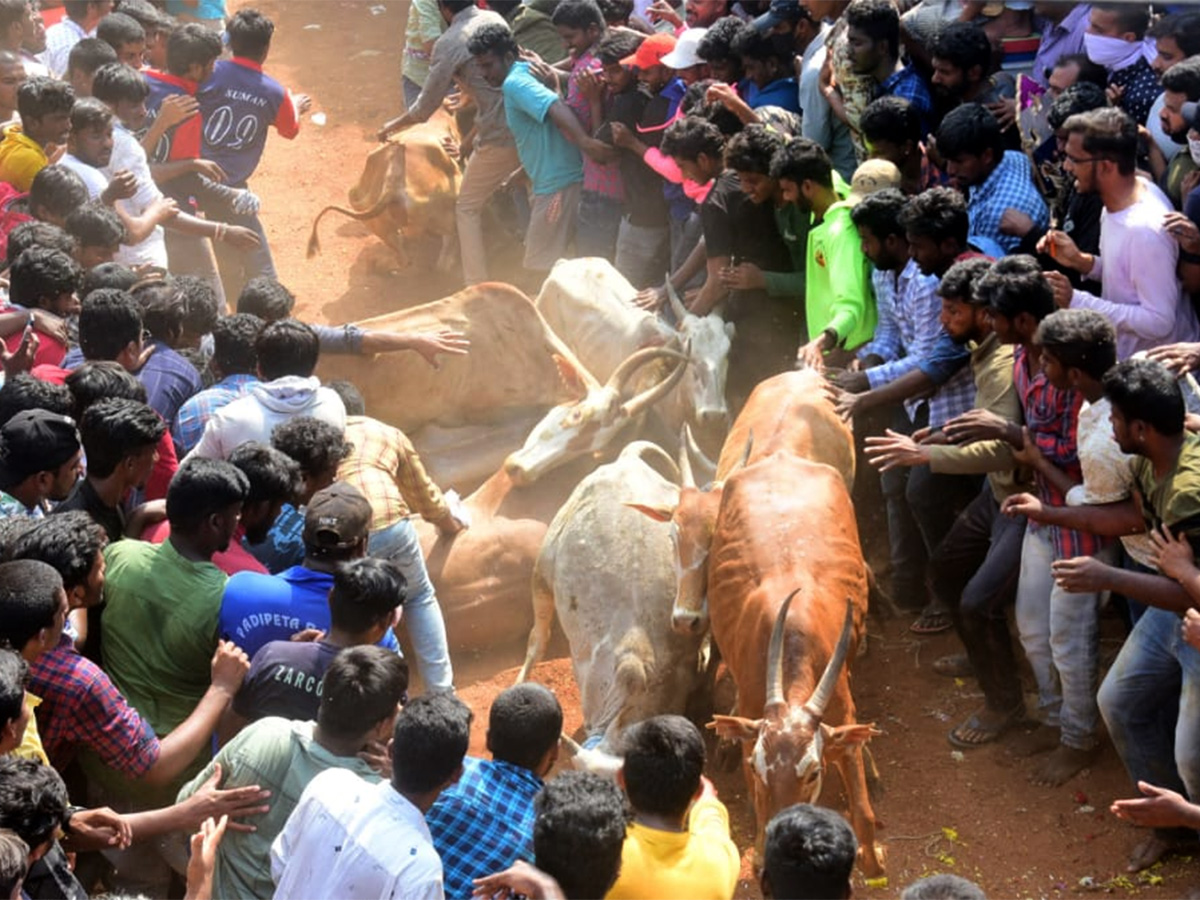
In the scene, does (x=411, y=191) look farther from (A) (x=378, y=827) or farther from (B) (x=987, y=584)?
(A) (x=378, y=827)

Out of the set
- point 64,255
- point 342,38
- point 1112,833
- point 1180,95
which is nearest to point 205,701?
point 64,255

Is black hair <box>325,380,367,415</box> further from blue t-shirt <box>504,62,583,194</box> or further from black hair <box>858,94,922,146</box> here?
blue t-shirt <box>504,62,583,194</box>

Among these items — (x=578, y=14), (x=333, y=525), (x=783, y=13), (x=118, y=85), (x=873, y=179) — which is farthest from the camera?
(x=578, y=14)

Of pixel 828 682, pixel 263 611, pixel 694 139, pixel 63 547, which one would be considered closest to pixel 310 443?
pixel 263 611

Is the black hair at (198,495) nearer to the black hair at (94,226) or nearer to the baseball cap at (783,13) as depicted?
the black hair at (94,226)

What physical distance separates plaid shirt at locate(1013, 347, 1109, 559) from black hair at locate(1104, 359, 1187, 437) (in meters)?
0.95

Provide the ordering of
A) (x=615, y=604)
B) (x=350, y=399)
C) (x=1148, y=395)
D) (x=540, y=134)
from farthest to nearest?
(x=540, y=134)
(x=350, y=399)
(x=615, y=604)
(x=1148, y=395)

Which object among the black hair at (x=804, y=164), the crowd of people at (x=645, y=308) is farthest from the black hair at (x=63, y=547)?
the black hair at (x=804, y=164)

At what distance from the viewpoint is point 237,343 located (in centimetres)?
829

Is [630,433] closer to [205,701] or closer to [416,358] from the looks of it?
[416,358]

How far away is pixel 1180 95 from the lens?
8.16 meters

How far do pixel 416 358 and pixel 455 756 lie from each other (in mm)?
6283

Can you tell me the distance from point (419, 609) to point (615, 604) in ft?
3.55

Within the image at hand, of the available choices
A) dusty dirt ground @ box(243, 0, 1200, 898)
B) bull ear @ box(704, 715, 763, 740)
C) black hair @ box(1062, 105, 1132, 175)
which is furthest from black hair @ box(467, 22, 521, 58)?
bull ear @ box(704, 715, 763, 740)
